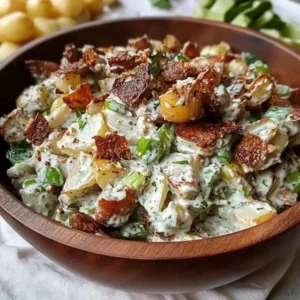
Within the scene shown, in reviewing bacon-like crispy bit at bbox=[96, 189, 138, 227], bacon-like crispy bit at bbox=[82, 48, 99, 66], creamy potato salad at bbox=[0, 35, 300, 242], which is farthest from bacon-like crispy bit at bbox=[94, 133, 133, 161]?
bacon-like crispy bit at bbox=[82, 48, 99, 66]

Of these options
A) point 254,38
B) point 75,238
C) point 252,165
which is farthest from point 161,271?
point 254,38

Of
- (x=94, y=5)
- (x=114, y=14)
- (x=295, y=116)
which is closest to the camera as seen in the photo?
(x=295, y=116)

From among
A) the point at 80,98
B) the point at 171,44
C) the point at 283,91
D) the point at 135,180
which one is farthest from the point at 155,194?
the point at 171,44

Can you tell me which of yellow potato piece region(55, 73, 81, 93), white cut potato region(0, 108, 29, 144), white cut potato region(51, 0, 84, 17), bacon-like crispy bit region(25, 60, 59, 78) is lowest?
white cut potato region(51, 0, 84, 17)

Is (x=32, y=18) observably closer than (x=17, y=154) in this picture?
No

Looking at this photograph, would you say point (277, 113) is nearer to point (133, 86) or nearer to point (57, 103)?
point (133, 86)

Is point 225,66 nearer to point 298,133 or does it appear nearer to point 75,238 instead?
point 298,133

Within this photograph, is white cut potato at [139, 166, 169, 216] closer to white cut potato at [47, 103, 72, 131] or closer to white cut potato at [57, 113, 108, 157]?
white cut potato at [57, 113, 108, 157]
